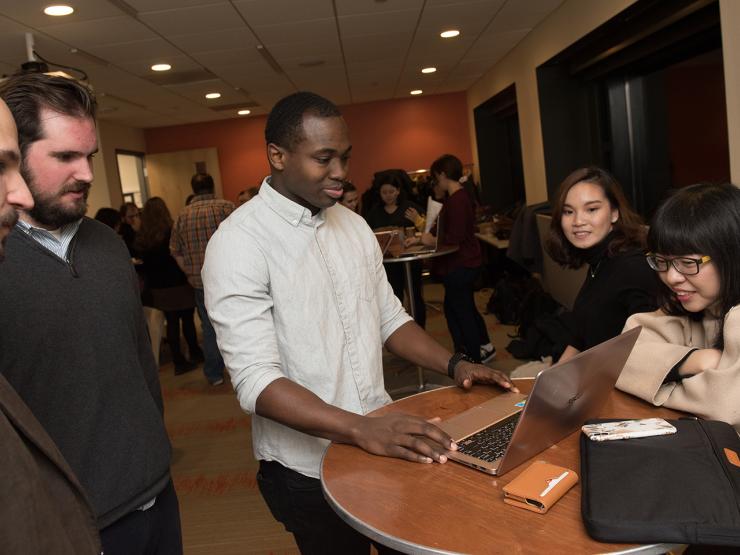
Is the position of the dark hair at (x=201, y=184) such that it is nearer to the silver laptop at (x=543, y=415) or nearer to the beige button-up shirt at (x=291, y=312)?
the beige button-up shirt at (x=291, y=312)

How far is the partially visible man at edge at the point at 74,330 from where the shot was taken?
52.4 inches

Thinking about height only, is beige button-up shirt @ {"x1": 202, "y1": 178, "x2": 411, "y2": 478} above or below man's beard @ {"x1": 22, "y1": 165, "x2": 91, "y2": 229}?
below

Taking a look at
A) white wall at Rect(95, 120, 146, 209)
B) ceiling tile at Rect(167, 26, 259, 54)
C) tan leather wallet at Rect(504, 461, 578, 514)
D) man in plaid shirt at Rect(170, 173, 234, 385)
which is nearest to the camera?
tan leather wallet at Rect(504, 461, 578, 514)

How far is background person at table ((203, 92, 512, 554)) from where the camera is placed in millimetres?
1508

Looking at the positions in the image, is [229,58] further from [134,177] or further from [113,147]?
[134,177]

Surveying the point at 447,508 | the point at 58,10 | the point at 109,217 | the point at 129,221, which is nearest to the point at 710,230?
the point at 447,508

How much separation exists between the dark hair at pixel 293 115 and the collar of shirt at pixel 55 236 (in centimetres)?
50

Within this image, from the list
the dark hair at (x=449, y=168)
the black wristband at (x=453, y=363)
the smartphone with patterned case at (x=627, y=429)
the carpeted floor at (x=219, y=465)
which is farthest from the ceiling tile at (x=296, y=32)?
the smartphone with patterned case at (x=627, y=429)

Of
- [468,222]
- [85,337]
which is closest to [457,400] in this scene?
[85,337]

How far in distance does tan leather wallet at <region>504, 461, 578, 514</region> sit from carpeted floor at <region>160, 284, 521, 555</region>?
6.14ft

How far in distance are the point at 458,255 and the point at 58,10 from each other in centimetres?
318

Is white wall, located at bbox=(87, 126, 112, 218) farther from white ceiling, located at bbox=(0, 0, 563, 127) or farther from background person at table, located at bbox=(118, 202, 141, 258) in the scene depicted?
background person at table, located at bbox=(118, 202, 141, 258)

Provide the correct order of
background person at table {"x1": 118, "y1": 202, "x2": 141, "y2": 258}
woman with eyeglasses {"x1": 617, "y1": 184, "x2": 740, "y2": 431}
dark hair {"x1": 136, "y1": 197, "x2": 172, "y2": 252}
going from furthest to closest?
background person at table {"x1": 118, "y1": 202, "x2": 141, "y2": 258}, dark hair {"x1": 136, "y1": 197, "x2": 172, "y2": 252}, woman with eyeglasses {"x1": 617, "y1": 184, "x2": 740, "y2": 431}

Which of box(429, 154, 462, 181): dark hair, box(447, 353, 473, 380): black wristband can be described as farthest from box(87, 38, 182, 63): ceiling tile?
box(447, 353, 473, 380): black wristband
